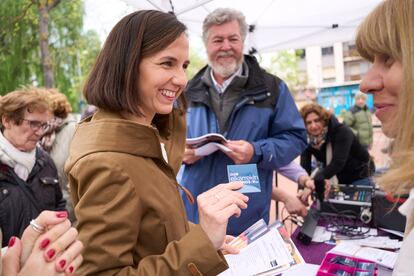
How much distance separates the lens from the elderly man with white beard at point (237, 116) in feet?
7.58

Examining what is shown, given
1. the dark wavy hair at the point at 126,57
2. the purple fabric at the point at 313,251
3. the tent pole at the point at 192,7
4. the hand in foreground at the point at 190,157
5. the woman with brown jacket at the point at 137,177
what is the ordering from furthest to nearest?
the tent pole at the point at 192,7, the hand in foreground at the point at 190,157, the purple fabric at the point at 313,251, the dark wavy hair at the point at 126,57, the woman with brown jacket at the point at 137,177

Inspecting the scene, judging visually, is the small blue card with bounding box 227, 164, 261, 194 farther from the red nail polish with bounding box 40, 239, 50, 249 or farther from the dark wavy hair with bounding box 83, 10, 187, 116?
the red nail polish with bounding box 40, 239, 50, 249

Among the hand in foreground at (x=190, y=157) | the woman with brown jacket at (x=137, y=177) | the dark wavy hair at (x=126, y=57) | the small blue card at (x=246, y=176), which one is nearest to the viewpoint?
the woman with brown jacket at (x=137, y=177)

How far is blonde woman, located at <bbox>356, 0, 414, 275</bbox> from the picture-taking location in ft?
3.01

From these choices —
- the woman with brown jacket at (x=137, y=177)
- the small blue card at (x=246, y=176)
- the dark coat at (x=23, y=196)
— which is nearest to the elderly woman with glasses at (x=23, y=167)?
the dark coat at (x=23, y=196)

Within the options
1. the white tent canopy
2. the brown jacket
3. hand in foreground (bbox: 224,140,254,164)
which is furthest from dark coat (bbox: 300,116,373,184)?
the brown jacket

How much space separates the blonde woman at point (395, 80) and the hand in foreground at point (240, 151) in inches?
43.5

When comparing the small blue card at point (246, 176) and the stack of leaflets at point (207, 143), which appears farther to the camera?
the stack of leaflets at point (207, 143)

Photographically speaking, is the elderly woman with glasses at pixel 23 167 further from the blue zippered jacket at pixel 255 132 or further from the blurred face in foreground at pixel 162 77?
the blurred face in foreground at pixel 162 77

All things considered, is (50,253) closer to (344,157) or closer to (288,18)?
(344,157)

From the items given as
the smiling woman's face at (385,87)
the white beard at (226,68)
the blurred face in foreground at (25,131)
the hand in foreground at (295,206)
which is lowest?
the hand in foreground at (295,206)

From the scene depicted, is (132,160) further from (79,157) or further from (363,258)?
(363,258)

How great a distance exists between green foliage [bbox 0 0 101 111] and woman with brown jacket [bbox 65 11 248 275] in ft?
22.2

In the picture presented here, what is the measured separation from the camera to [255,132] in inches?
93.5
